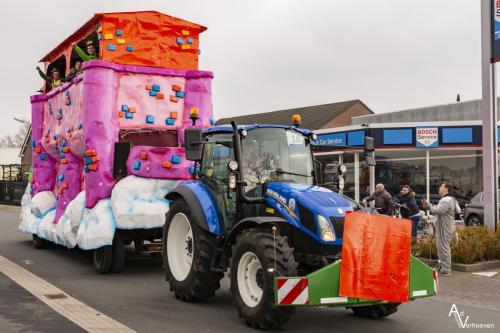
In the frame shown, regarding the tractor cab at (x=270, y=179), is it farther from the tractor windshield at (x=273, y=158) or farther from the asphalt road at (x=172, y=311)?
the asphalt road at (x=172, y=311)

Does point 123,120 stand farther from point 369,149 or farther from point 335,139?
point 335,139

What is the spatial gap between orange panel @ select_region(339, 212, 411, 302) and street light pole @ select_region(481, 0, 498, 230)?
755 centimetres

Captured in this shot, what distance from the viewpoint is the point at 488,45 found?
1309cm

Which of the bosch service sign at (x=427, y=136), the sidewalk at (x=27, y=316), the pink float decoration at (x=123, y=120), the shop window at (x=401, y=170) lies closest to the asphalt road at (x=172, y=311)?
the sidewalk at (x=27, y=316)

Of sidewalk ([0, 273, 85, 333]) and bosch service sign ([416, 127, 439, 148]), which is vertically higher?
bosch service sign ([416, 127, 439, 148])

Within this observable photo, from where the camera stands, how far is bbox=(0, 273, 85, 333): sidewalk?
246 inches

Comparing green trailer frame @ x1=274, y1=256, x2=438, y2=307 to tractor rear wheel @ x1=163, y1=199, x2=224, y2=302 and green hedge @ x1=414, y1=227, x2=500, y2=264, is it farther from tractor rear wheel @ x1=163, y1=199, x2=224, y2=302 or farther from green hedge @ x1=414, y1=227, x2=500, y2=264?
green hedge @ x1=414, y1=227, x2=500, y2=264

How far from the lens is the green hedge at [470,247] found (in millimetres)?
10938

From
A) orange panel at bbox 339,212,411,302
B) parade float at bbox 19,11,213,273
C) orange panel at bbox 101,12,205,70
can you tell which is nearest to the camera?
orange panel at bbox 339,212,411,302

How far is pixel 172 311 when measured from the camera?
7.15 metres

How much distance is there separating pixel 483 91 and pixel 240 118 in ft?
125

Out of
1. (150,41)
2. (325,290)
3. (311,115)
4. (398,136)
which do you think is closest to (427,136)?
(398,136)

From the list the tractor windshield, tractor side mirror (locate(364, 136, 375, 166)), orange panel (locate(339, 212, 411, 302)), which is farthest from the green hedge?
orange panel (locate(339, 212, 411, 302))

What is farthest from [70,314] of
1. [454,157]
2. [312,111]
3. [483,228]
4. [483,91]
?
[312,111]
